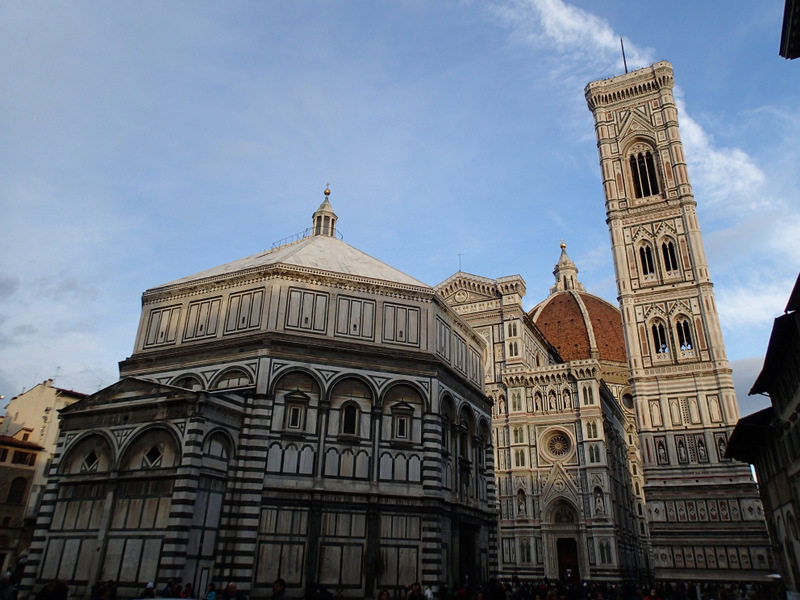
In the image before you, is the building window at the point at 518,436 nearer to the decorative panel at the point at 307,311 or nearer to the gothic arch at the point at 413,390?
the gothic arch at the point at 413,390

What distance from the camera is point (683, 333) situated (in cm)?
4569

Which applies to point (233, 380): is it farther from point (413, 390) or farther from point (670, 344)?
point (670, 344)

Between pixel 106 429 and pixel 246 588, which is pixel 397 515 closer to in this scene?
pixel 246 588

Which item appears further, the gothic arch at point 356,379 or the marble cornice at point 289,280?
the marble cornice at point 289,280

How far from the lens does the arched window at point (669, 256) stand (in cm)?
4809

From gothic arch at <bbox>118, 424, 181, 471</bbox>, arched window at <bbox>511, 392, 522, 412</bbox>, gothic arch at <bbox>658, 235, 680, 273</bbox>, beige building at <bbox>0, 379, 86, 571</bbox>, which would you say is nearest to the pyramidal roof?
gothic arch at <bbox>118, 424, 181, 471</bbox>

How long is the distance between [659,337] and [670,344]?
3.75ft

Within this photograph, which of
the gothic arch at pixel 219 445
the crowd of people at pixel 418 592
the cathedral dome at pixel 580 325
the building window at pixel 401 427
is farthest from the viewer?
the cathedral dome at pixel 580 325

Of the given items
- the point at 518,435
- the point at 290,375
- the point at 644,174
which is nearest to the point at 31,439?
the point at 290,375

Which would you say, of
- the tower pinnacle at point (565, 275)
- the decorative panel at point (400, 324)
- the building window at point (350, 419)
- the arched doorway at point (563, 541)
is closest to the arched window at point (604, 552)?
the arched doorway at point (563, 541)

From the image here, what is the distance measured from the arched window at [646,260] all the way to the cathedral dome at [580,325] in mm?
28593

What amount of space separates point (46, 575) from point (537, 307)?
8006 centimetres

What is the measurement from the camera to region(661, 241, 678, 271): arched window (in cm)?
4809

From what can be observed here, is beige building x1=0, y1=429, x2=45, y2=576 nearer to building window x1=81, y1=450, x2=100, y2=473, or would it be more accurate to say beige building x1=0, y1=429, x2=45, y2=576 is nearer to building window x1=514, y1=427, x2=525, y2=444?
building window x1=81, y1=450, x2=100, y2=473
